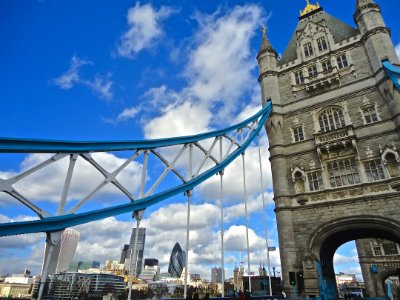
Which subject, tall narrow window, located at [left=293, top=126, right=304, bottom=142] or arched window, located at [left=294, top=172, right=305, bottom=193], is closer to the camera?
arched window, located at [left=294, top=172, right=305, bottom=193]

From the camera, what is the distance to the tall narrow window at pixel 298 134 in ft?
64.3

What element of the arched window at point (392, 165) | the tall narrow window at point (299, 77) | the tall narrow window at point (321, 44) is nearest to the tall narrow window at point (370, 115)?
the arched window at point (392, 165)

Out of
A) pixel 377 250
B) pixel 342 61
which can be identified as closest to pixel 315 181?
pixel 342 61

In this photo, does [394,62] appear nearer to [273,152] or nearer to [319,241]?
[273,152]

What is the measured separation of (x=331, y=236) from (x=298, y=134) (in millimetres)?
6760

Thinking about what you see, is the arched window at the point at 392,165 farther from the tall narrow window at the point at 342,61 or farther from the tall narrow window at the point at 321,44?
the tall narrow window at the point at 321,44

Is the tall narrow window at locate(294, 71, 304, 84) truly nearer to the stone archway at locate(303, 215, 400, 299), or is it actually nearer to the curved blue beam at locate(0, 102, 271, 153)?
the stone archway at locate(303, 215, 400, 299)

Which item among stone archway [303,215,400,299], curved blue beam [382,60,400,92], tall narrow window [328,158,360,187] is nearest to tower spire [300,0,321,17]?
curved blue beam [382,60,400,92]

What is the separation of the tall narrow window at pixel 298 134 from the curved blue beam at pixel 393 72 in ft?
18.8

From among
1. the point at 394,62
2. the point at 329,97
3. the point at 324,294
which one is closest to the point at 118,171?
the point at 324,294

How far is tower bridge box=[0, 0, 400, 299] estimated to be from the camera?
49.7ft

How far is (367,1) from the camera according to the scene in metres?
20.0

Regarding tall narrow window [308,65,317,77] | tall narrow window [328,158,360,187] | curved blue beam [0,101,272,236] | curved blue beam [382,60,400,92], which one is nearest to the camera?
curved blue beam [0,101,272,236]

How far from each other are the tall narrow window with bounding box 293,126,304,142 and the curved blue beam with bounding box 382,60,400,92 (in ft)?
18.8
